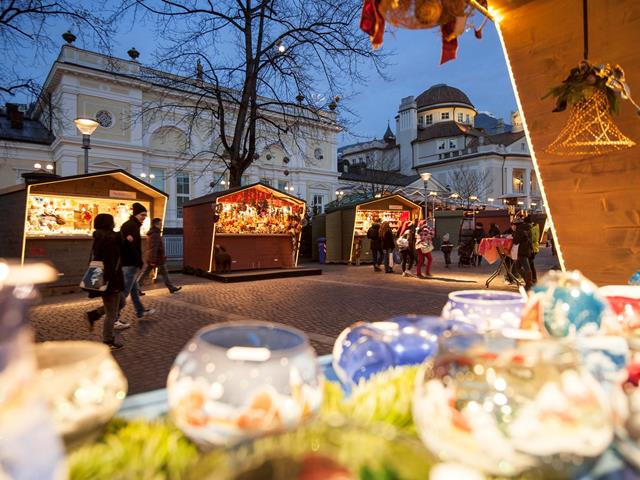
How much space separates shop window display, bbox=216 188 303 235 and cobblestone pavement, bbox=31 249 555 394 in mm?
2701

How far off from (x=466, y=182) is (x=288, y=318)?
4843 centimetres

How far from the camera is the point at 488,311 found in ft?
4.63

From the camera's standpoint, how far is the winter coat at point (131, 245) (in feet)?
20.9

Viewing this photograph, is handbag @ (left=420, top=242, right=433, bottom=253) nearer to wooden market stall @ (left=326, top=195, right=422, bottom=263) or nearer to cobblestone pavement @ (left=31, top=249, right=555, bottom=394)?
cobblestone pavement @ (left=31, top=249, right=555, bottom=394)

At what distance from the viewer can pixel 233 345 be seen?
0.97 meters

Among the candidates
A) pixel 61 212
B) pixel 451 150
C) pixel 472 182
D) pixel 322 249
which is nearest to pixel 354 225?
pixel 322 249

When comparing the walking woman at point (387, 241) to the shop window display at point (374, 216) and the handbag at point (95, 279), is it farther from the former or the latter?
the handbag at point (95, 279)

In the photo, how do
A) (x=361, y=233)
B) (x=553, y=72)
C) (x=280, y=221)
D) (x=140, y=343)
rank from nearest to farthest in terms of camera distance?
1. (x=553, y=72)
2. (x=140, y=343)
3. (x=280, y=221)
4. (x=361, y=233)

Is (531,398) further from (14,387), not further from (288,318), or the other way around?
(288,318)

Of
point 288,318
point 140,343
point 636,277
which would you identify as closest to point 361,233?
point 288,318

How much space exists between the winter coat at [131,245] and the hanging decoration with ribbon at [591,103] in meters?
5.72

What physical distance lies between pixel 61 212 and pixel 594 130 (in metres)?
12.8

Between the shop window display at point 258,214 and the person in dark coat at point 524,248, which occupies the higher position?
the shop window display at point 258,214

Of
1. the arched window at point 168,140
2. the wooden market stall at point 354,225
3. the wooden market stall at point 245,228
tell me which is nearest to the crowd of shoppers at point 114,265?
the wooden market stall at point 245,228
